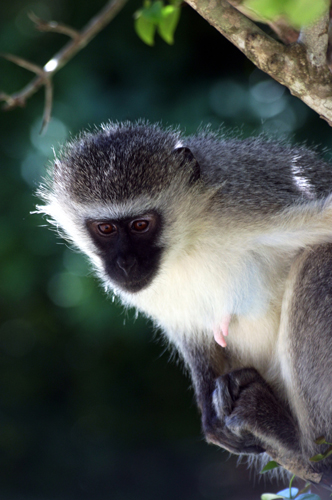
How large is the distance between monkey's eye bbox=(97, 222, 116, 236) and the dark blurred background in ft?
4.89

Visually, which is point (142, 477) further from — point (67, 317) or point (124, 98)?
point (124, 98)

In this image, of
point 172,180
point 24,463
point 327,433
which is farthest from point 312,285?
point 24,463

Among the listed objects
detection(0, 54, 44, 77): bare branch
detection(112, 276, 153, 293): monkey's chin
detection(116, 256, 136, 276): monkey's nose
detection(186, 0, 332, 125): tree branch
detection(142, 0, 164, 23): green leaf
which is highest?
detection(0, 54, 44, 77): bare branch

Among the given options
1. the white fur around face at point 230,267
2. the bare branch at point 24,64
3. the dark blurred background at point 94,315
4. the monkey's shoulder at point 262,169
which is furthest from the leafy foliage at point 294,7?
the dark blurred background at point 94,315

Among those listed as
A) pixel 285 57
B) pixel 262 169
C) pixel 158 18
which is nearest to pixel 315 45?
pixel 285 57

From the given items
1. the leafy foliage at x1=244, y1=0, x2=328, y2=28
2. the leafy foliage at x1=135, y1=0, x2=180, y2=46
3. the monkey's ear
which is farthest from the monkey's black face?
the leafy foliage at x1=244, y1=0, x2=328, y2=28

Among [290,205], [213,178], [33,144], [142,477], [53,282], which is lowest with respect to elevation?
[142,477]

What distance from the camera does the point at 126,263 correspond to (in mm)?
2113

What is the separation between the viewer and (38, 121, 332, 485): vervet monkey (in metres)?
1.99

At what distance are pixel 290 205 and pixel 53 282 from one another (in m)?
2.44

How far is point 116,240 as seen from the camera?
7.26ft

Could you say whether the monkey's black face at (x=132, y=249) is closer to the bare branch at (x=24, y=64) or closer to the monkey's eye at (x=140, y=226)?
the monkey's eye at (x=140, y=226)

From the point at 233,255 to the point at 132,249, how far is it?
1.27ft

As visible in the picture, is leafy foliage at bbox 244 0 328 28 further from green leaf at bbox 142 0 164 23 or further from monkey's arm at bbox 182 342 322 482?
monkey's arm at bbox 182 342 322 482
